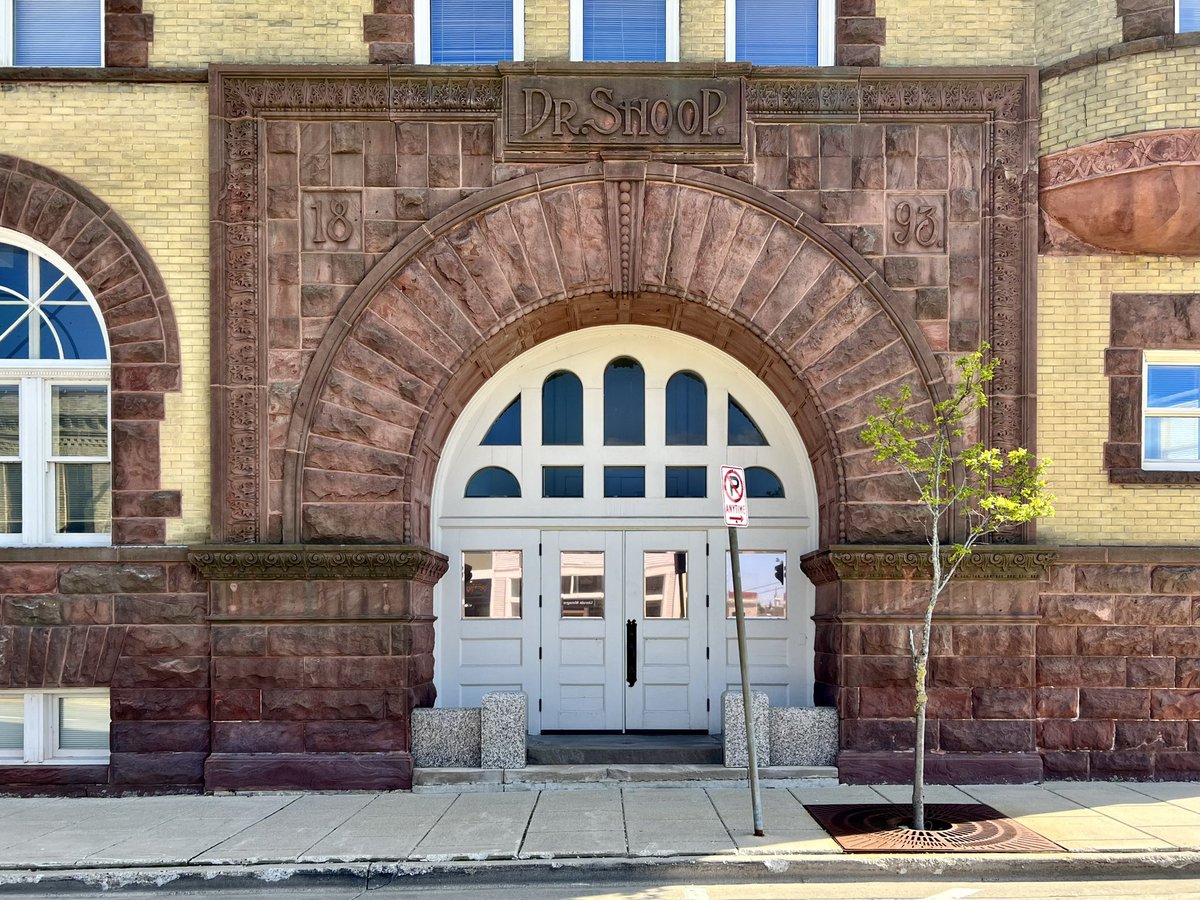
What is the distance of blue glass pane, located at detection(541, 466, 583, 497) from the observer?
42.5 feet

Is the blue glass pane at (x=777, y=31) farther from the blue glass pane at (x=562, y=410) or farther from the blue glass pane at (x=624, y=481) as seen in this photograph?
the blue glass pane at (x=624, y=481)

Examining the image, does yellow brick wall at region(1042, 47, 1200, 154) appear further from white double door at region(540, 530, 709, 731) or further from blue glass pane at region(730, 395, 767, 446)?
white double door at region(540, 530, 709, 731)

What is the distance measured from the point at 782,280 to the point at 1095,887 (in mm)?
6310

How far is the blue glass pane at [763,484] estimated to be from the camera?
12.9 m

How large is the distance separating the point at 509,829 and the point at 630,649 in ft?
11.9

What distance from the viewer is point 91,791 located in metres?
11.4

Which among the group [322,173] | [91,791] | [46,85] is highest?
[46,85]

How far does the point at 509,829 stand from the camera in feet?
31.6

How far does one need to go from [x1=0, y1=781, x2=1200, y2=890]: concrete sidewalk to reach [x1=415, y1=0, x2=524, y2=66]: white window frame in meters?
7.64

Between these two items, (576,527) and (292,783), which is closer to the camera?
(292,783)

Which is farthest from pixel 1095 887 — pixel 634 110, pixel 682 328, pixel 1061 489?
pixel 634 110

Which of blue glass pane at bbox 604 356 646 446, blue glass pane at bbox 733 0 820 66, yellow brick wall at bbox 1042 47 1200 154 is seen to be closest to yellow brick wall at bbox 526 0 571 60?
blue glass pane at bbox 733 0 820 66

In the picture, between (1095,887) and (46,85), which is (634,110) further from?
(1095,887)

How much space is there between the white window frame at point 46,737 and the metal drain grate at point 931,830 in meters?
7.31
